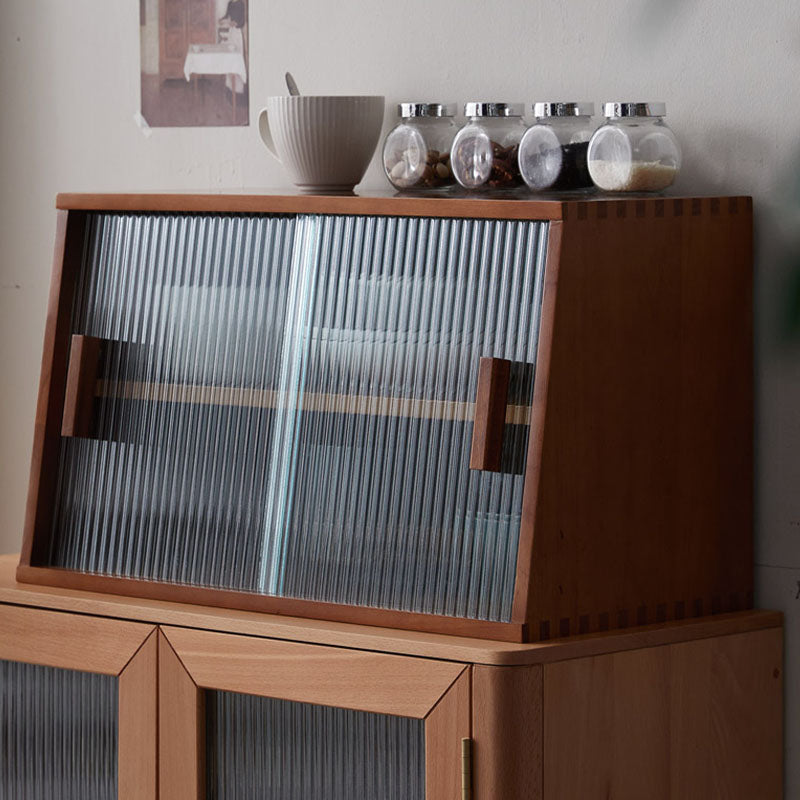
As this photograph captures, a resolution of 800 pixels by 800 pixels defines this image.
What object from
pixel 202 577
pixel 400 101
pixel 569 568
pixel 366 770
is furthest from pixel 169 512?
pixel 400 101

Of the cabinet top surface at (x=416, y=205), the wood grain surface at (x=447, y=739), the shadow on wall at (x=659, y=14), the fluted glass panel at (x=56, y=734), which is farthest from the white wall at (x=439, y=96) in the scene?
the fluted glass panel at (x=56, y=734)

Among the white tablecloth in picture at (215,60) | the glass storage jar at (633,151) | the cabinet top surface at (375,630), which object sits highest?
the white tablecloth in picture at (215,60)

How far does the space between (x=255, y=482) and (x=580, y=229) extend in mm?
522

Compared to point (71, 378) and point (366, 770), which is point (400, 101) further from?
point (366, 770)

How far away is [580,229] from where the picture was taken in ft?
5.58

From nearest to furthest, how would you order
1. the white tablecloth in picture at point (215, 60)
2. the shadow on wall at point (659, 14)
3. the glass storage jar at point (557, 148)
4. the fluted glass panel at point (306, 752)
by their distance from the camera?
1. the fluted glass panel at point (306, 752)
2. the glass storage jar at point (557, 148)
3. the shadow on wall at point (659, 14)
4. the white tablecloth in picture at point (215, 60)

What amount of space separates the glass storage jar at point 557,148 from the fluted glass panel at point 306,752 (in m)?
0.66

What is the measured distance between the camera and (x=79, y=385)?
2.01 m

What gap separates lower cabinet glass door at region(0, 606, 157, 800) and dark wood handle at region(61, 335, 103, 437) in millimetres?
244

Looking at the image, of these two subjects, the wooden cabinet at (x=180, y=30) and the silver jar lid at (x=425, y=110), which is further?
the wooden cabinet at (x=180, y=30)

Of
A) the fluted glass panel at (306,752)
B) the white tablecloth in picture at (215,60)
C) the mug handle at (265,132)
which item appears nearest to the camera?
the fluted glass panel at (306,752)

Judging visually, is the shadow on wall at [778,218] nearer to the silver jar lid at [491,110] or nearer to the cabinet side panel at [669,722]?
the silver jar lid at [491,110]

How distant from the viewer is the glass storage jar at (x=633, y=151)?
1.82 metres

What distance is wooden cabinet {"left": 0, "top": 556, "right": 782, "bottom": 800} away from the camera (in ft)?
5.46
